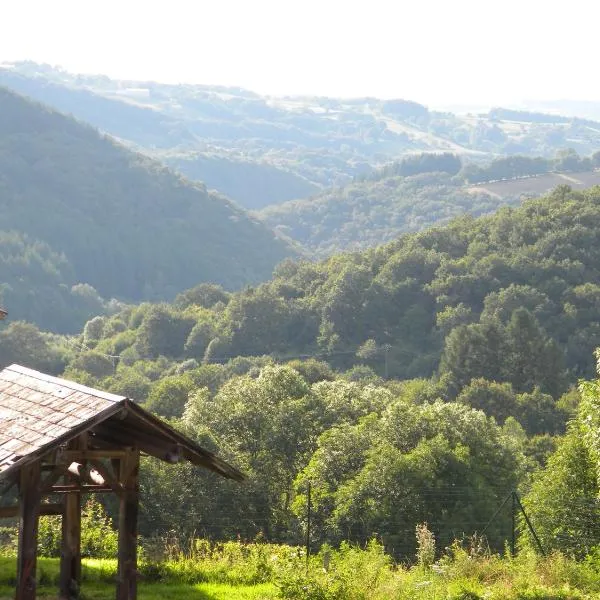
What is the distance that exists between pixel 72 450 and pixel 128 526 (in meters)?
1.17

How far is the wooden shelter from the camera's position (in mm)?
12414

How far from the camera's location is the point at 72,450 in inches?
510

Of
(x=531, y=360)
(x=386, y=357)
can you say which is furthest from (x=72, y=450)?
(x=386, y=357)

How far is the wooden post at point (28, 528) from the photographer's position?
12.6 m

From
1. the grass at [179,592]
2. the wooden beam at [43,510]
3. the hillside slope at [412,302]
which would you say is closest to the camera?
the wooden beam at [43,510]

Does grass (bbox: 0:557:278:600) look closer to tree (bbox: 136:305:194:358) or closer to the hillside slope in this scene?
the hillside slope

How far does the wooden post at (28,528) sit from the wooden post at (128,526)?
102 cm

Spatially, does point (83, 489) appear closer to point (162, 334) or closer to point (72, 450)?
point (72, 450)

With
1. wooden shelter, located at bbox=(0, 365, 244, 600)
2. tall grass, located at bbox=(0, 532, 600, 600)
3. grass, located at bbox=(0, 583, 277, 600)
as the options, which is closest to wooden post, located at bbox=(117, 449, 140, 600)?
wooden shelter, located at bbox=(0, 365, 244, 600)

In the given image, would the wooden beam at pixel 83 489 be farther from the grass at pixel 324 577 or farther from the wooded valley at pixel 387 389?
the wooded valley at pixel 387 389

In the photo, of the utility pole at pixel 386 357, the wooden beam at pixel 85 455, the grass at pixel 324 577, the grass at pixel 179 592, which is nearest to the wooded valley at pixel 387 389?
the grass at pixel 324 577

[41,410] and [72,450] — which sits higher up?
[41,410]

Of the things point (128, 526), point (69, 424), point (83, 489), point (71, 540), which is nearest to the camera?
point (69, 424)

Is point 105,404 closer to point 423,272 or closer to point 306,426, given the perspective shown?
→ point 306,426
